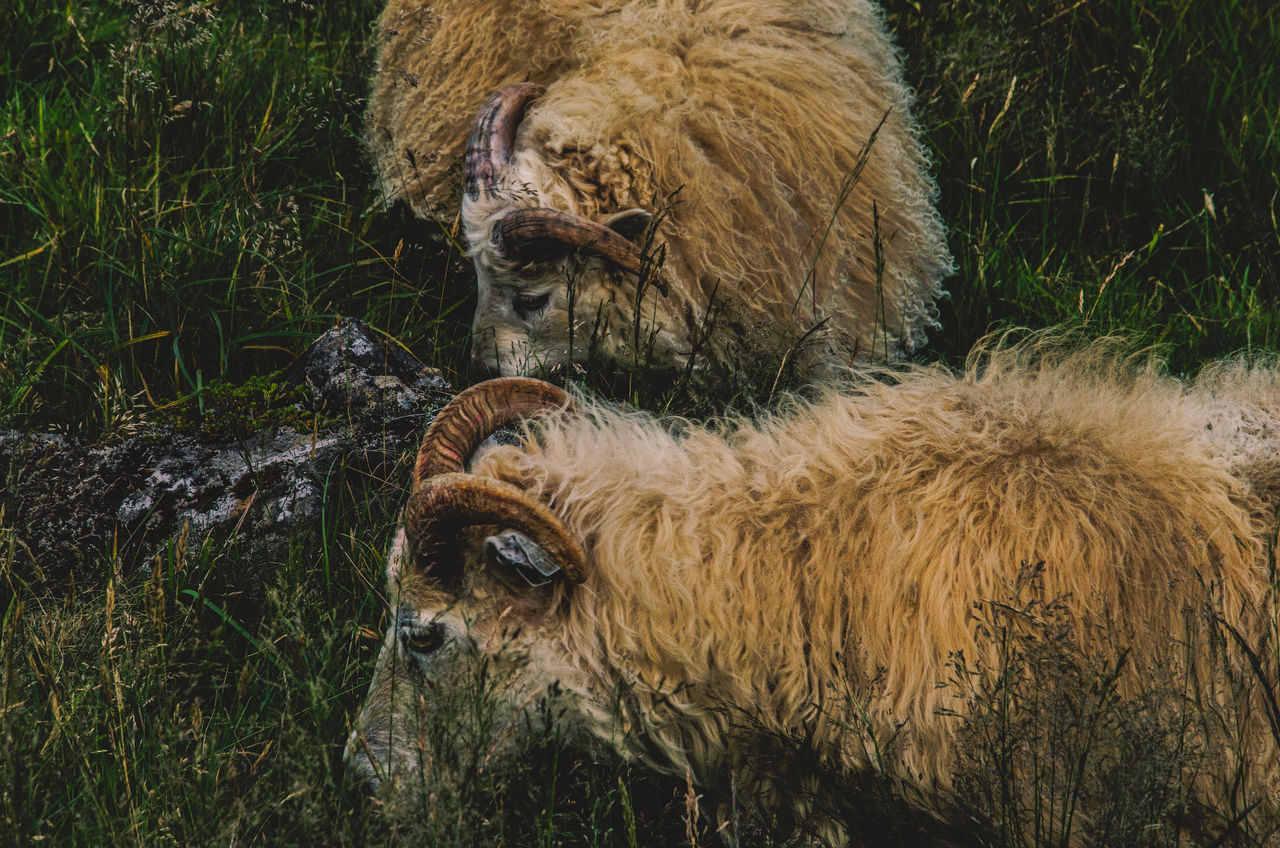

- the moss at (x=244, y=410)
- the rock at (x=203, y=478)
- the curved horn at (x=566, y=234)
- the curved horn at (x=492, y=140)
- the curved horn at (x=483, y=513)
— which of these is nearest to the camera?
the curved horn at (x=483, y=513)

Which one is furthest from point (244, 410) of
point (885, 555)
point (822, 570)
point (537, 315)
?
point (885, 555)

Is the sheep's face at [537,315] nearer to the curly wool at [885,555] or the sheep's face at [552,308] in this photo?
the sheep's face at [552,308]

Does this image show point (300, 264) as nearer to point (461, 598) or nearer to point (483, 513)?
point (461, 598)

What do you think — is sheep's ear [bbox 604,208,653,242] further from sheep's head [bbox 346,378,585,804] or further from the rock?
sheep's head [bbox 346,378,585,804]

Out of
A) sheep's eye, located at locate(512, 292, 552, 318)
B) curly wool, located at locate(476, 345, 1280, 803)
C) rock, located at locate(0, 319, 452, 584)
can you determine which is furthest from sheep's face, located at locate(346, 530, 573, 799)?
sheep's eye, located at locate(512, 292, 552, 318)

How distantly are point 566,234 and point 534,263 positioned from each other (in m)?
0.29

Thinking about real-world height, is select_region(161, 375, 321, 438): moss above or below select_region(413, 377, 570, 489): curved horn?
below

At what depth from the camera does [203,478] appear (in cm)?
377

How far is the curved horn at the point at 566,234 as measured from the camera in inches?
169

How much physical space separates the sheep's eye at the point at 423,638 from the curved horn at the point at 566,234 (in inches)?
73.5

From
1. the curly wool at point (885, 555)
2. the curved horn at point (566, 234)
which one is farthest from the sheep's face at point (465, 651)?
the curved horn at point (566, 234)

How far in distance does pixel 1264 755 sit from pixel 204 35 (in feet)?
15.8

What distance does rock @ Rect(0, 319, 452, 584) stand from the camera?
3.65 meters

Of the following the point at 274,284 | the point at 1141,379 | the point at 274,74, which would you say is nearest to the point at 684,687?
the point at 1141,379
